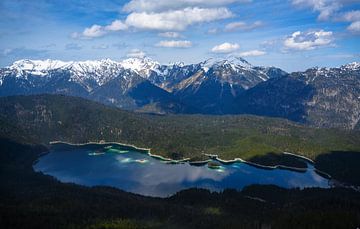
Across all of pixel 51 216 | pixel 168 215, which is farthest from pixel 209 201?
pixel 51 216

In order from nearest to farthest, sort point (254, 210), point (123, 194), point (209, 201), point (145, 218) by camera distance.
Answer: point (145, 218), point (254, 210), point (209, 201), point (123, 194)

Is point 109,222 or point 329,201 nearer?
point 109,222

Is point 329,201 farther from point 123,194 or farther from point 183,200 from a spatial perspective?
point 123,194

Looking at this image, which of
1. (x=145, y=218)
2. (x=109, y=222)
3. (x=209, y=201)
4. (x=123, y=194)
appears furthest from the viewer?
(x=123, y=194)

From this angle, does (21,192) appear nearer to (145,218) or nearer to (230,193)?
(145,218)

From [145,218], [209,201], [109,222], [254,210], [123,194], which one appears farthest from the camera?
[123,194]

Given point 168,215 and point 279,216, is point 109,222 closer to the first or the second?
point 168,215

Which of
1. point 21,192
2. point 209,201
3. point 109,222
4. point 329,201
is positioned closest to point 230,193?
point 209,201

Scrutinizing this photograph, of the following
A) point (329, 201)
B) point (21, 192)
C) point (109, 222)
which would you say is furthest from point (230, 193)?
point (21, 192)

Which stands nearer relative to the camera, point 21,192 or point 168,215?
point 168,215
